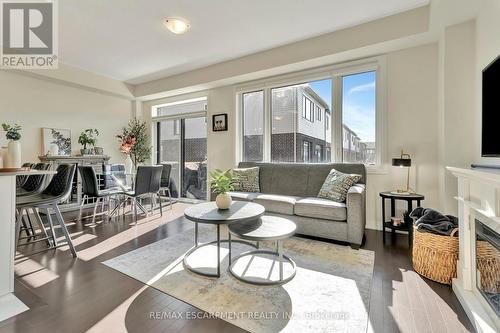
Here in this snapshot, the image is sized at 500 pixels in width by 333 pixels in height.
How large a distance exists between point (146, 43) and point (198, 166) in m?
2.68

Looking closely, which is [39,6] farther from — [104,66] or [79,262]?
[79,262]

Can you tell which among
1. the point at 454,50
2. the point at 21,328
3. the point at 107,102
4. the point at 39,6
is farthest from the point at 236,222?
the point at 107,102

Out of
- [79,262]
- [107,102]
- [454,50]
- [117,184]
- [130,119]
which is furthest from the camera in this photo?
[130,119]

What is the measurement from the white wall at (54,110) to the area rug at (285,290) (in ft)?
11.5

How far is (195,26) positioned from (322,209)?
295 centimetres

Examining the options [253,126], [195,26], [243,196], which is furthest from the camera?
[253,126]

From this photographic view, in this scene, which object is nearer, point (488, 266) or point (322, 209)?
point (488, 266)

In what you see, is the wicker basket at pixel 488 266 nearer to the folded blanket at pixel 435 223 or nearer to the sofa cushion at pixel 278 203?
the folded blanket at pixel 435 223

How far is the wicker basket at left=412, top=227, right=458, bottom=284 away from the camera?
193 cm

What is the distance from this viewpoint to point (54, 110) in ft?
14.9

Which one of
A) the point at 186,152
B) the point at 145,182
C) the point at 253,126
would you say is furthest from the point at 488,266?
the point at 186,152

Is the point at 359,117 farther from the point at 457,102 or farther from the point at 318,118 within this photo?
the point at 457,102

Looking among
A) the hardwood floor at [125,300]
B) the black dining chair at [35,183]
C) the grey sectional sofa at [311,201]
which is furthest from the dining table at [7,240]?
the grey sectional sofa at [311,201]

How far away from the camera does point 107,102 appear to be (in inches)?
214
